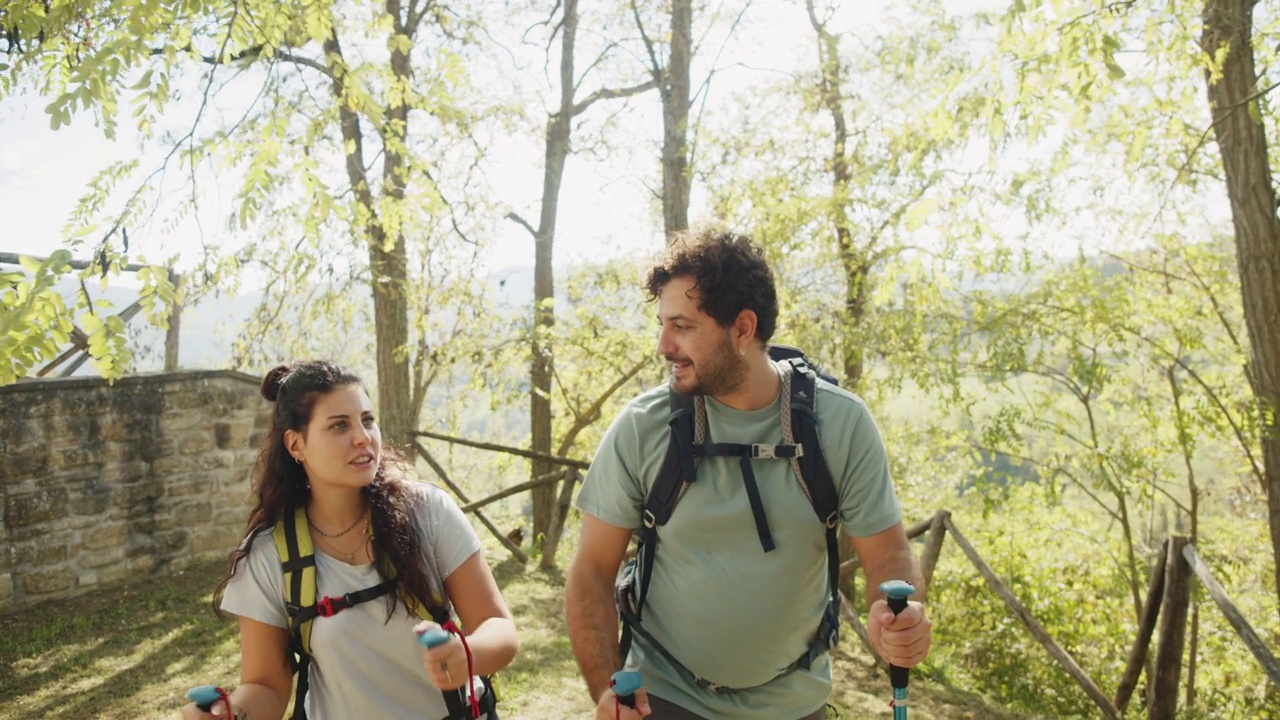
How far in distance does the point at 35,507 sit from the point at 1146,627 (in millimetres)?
6855

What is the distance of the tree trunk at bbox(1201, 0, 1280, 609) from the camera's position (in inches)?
197

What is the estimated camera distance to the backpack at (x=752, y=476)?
6.40 ft

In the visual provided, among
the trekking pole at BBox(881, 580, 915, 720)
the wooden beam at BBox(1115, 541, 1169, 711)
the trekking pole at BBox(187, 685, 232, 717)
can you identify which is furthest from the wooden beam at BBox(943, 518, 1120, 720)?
the trekking pole at BBox(187, 685, 232, 717)

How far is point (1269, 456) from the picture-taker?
203 inches

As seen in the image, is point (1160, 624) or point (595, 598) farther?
point (1160, 624)

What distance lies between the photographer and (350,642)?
2012 millimetres

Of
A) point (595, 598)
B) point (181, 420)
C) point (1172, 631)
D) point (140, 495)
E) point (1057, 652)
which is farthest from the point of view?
point (181, 420)

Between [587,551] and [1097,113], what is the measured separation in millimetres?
8528

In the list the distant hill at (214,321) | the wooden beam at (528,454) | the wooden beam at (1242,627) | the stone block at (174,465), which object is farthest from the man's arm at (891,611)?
the distant hill at (214,321)

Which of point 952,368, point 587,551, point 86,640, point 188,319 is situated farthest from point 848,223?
point 587,551

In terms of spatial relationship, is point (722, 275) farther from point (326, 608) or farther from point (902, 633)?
point (326, 608)

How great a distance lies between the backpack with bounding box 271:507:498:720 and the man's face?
30.1 inches

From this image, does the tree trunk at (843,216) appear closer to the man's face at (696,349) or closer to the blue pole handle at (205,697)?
the man's face at (696,349)

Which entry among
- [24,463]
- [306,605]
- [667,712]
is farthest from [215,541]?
[667,712]
